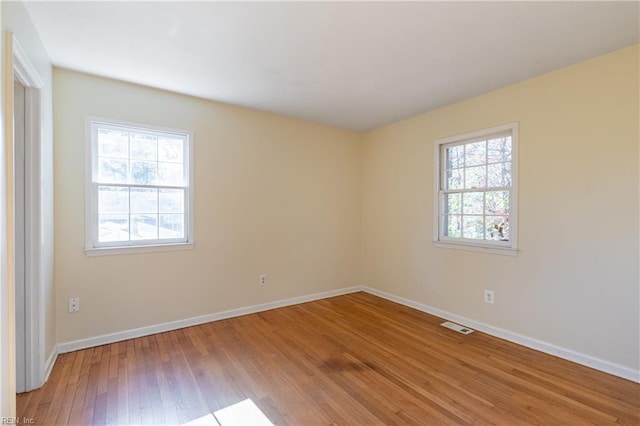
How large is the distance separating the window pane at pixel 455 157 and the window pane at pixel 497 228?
72 centimetres

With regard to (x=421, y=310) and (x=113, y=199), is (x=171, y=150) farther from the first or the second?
(x=421, y=310)

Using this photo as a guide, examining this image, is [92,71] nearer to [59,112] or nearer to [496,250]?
[59,112]

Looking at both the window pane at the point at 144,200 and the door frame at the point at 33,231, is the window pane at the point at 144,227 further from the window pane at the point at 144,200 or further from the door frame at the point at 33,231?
the door frame at the point at 33,231

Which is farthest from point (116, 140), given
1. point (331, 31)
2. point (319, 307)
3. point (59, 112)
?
point (319, 307)

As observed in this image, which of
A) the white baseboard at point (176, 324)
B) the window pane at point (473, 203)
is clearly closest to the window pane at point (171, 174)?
the white baseboard at point (176, 324)

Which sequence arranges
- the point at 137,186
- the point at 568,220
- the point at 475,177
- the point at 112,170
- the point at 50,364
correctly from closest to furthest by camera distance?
the point at 50,364 → the point at 568,220 → the point at 112,170 → the point at 137,186 → the point at 475,177

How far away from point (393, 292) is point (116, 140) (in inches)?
148

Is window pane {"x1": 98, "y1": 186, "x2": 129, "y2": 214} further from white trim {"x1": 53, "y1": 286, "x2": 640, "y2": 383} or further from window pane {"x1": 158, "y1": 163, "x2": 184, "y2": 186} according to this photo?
white trim {"x1": 53, "y1": 286, "x2": 640, "y2": 383}

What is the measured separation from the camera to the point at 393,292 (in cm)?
420

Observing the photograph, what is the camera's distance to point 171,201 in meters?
3.21

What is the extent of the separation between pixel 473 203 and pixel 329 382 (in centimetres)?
243

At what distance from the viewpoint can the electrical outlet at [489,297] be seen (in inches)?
122

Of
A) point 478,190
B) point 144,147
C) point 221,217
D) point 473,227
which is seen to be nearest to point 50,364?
point 221,217

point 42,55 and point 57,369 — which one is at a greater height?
point 42,55
